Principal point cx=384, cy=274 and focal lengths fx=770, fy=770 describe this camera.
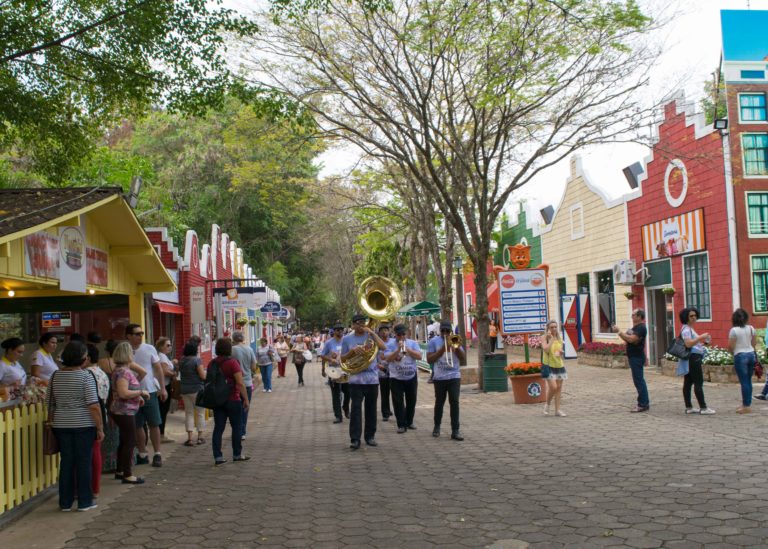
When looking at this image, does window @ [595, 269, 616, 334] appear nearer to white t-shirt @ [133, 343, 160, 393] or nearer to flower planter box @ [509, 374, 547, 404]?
flower planter box @ [509, 374, 547, 404]

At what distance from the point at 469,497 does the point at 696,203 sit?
15.3 meters

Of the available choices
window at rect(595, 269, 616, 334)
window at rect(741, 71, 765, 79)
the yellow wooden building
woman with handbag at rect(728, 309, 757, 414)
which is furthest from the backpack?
window at rect(595, 269, 616, 334)

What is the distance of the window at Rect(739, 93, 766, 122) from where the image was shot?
18703mm

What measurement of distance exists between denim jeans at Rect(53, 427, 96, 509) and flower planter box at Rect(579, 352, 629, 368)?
17.5 meters

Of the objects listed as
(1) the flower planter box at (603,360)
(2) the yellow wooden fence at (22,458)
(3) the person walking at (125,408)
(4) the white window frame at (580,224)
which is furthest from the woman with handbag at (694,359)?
(4) the white window frame at (580,224)

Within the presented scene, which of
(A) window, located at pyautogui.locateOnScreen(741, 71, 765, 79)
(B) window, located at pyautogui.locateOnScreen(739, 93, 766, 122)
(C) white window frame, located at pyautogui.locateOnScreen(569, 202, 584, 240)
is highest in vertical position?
(A) window, located at pyautogui.locateOnScreen(741, 71, 765, 79)

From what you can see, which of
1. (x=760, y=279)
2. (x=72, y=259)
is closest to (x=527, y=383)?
(x=760, y=279)

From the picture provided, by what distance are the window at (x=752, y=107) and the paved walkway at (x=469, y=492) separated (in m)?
9.56

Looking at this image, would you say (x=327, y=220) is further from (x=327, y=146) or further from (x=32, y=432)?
(x=32, y=432)

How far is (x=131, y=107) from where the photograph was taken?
40.7ft

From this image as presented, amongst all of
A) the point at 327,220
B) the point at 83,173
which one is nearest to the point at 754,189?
the point at 327,220

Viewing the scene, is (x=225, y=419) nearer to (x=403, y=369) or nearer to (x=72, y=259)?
(x=72, y=259)

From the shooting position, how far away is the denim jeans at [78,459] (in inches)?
282

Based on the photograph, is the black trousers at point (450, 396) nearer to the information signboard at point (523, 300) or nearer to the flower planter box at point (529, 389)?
the flower planter box at point (529, 389)
